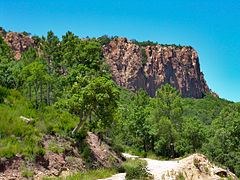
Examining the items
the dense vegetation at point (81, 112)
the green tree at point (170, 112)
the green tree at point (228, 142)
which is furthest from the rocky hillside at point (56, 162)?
the green tree at point (170, 112)

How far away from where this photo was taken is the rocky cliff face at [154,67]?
110 metres

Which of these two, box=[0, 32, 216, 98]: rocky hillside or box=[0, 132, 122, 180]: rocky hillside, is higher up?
box=[0, 32, 216, 98]: rocky hillside

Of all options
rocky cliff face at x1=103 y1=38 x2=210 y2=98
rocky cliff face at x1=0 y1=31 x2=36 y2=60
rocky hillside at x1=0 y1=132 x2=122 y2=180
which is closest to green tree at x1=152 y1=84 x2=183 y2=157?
rocky hillside at x1=0 y1=132 x2=122 y2=180

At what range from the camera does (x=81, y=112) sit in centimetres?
1252

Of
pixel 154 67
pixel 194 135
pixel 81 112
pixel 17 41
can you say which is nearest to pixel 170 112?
pixel 194 135

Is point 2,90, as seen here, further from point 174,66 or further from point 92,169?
point 174,66

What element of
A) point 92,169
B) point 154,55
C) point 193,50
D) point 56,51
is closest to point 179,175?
point 92,169

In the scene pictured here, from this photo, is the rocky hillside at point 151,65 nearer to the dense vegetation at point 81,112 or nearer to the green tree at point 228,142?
the dense vegetation at point 81,112

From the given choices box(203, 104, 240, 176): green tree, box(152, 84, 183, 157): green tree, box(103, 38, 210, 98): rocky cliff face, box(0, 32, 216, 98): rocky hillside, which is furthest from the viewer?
box(103, 38, 210, 98): rocky cliff face

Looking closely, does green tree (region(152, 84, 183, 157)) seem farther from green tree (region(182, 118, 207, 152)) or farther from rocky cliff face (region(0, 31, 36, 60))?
rocky cliff face (region(0, 31, 36, 60))

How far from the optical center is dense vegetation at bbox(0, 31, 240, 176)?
11.3 metres

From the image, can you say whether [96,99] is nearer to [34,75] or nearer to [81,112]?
[81,112]

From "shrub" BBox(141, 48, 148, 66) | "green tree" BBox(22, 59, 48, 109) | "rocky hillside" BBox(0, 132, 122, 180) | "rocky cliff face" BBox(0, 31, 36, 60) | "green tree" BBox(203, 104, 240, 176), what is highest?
"shrub" BBox(141, 48, 148, 66)

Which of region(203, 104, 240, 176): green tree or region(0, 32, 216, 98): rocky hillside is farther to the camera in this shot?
region(0, 32, 216, 98): rocky hillside
